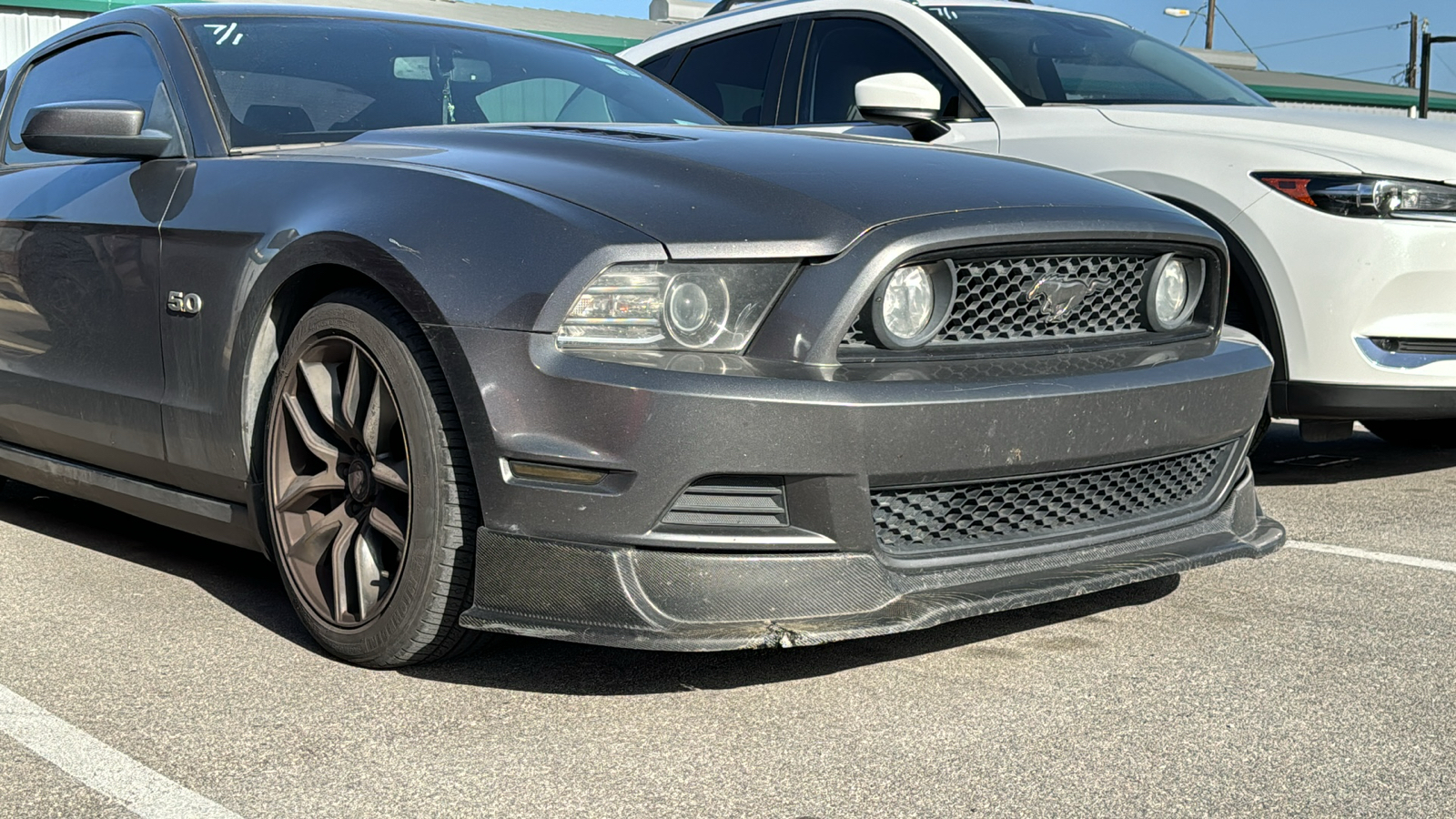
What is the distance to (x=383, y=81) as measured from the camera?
13.0 feet

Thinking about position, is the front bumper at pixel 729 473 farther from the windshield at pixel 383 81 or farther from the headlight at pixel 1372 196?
the headlight at pixel 1372 196

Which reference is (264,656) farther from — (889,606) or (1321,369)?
(1321,369)

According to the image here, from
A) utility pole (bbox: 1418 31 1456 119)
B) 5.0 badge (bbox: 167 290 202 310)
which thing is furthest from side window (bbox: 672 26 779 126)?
utility pole (bbox: 1418 31 1456 119)

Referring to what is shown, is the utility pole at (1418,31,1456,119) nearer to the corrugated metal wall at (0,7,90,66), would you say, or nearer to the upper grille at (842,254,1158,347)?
the corrugated metal wall at (0,7,90,66)

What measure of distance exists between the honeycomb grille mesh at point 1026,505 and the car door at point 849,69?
2.57m

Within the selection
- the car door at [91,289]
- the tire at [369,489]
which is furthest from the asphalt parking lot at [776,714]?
the car door at [91,289]

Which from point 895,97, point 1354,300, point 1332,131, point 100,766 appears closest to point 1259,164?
point 1332,131

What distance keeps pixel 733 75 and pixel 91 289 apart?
333 centimetres

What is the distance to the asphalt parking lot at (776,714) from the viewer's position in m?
2.44

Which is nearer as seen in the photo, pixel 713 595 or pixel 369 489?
pixel 713 595

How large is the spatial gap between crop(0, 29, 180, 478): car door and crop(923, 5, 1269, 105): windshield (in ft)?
10.1

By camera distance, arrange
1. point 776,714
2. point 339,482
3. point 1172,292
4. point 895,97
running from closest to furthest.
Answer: point 776,714
point 339,482
point 1172,292
point 895,97

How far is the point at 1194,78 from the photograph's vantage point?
5.96 meters

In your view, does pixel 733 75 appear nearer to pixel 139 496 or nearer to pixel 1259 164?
pixel 1259 164
